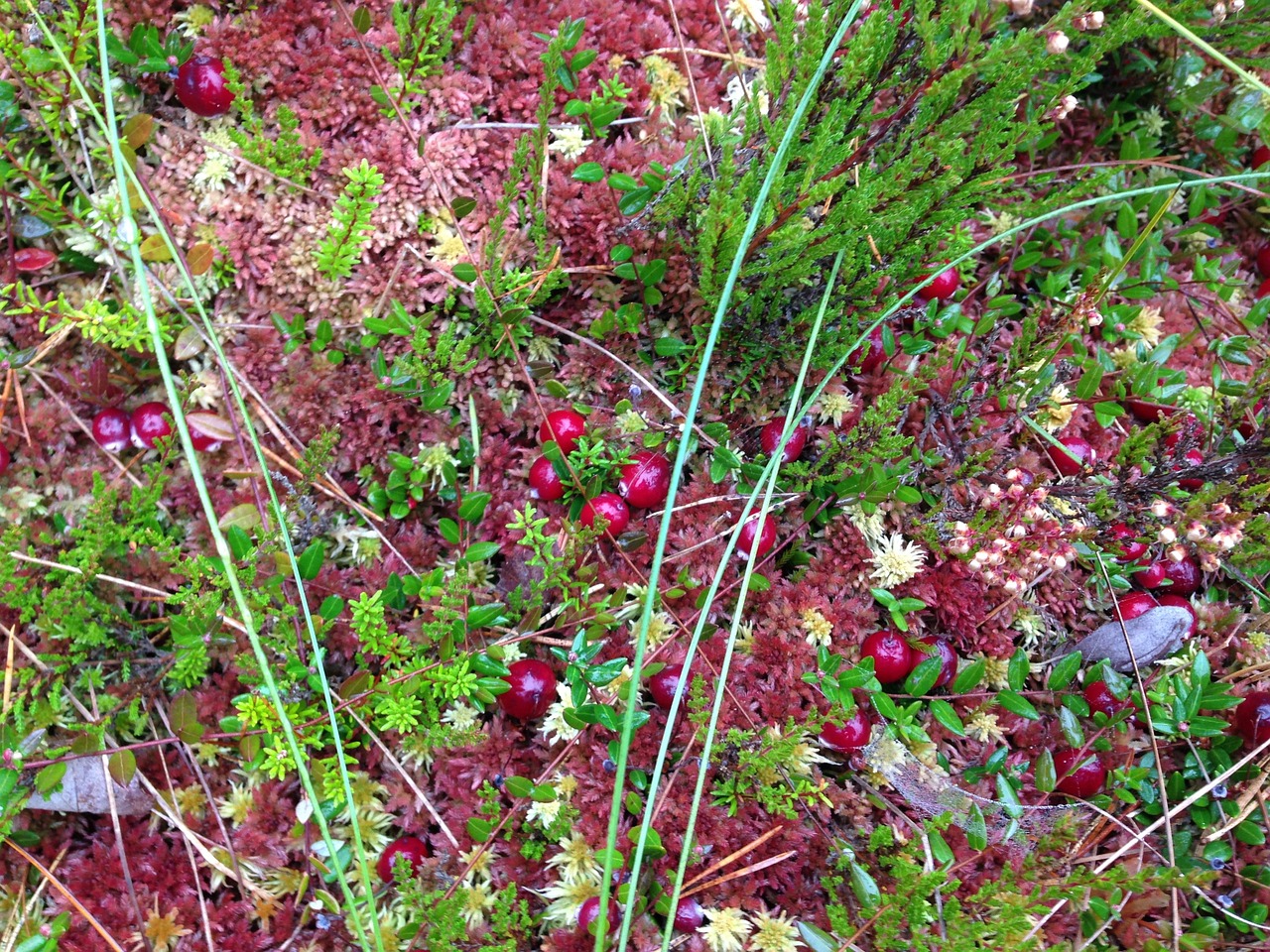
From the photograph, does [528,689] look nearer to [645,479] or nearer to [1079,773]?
[645,479]

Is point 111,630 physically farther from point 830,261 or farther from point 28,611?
point 830,261

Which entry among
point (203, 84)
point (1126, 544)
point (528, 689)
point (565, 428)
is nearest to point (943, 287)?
point (1126, 544)

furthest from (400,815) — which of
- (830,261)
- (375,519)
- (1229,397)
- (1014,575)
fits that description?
(1229,397)

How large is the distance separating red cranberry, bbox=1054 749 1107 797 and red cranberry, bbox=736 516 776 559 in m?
1.25

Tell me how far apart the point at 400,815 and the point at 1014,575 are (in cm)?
218

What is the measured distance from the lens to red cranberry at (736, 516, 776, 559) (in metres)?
3.00

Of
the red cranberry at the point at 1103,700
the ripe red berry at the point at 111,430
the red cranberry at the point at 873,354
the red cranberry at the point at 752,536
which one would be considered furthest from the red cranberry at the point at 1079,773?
the ripe red berry at the point at 111,430

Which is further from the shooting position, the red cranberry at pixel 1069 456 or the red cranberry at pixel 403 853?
the red cranberry at pixel 1069 456

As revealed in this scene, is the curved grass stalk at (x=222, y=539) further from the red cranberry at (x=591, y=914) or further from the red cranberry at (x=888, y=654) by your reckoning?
the red cranberry at (x=888, y=654)

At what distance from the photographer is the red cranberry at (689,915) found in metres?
2.64

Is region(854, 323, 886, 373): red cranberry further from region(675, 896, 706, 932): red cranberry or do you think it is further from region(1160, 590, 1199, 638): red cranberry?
region(675, 896, 706, 932): red cranberry

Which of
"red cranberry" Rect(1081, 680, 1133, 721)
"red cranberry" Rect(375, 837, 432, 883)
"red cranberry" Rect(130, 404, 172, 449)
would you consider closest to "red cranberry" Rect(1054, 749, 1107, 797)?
"red cranberry" Rect(1081, 680, 1133, 721)

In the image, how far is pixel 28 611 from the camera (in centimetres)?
268

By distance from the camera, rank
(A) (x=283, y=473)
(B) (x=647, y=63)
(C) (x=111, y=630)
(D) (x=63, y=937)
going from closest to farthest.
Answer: (D) (x=63, y=937)
(C) (x=111, y=630)
(A) (x=283, y=473)
(B) (x=647, y=63)
